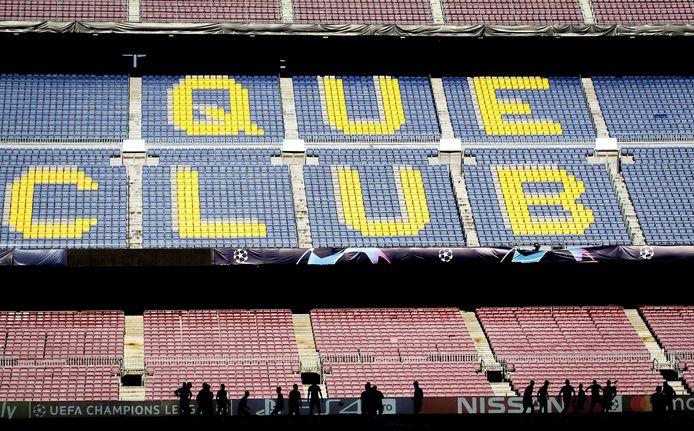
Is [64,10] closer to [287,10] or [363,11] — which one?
[287,10]

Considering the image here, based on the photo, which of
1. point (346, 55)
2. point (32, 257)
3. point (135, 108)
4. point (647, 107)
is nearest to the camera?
point (32, 257)

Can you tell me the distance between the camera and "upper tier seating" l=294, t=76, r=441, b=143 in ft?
164

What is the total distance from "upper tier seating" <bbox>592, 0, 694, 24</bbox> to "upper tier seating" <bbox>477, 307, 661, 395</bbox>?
15.1 meters

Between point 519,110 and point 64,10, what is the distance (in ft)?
64.5

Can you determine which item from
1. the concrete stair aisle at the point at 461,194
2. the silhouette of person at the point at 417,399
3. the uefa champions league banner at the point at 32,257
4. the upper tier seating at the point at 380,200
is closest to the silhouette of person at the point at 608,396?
the silhouette of person at the point at 417,399

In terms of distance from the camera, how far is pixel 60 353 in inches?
1608

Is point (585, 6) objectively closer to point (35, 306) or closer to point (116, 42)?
point (116, 42)

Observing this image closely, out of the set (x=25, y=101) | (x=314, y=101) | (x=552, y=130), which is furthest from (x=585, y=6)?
(x=25, y=101)

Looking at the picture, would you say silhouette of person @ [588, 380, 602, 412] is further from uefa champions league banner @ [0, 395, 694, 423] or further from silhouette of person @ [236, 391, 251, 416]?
silhouette of person @ [236, 391, 251, 416]

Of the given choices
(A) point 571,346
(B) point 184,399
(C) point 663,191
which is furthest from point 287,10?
(B) point 184,399

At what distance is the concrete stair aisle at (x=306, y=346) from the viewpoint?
4144 centimetres

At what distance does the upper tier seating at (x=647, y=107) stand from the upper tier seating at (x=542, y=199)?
272cm

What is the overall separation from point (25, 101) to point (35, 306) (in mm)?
9896

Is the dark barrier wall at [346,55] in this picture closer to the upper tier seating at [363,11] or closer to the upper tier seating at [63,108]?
the upper tier seating at [63,108]
